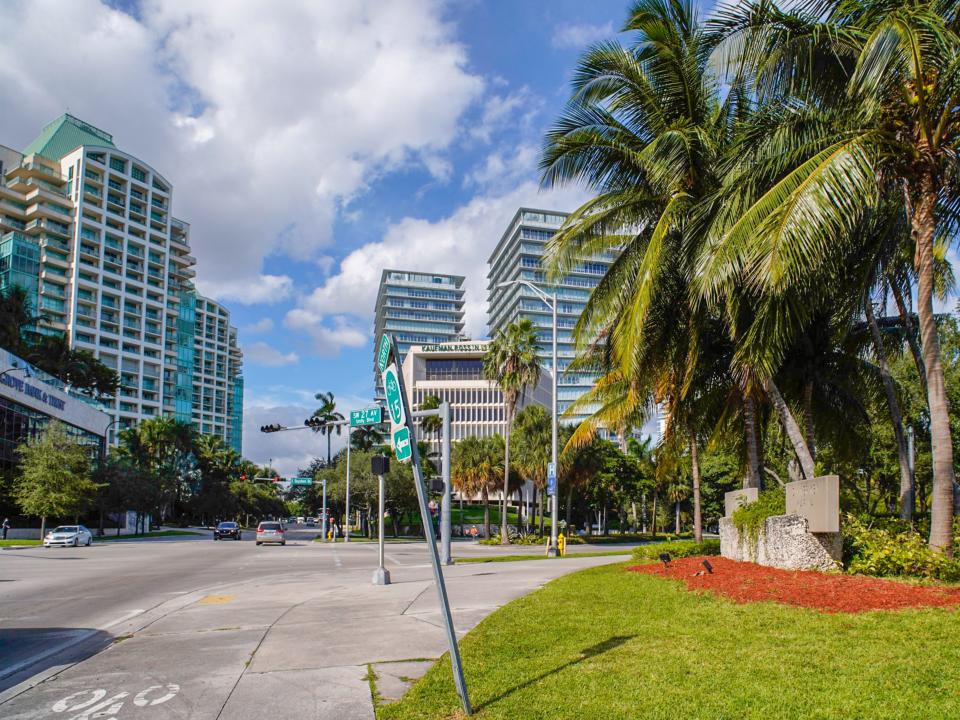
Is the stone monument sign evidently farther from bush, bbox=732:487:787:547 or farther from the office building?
the office building

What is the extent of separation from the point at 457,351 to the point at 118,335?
52316 millimetres

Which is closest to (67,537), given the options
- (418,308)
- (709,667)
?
(709,667)

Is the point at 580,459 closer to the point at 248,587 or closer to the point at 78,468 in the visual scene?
the point at 78,468

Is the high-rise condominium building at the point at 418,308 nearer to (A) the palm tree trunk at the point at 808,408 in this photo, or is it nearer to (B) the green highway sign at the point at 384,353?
(A) the palm tree trunk at the point at 808,408

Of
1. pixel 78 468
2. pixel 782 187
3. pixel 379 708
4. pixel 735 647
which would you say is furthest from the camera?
pixel 78 468

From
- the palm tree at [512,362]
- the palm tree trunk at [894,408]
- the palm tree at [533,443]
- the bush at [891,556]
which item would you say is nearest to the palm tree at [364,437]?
the palm tree at [533,443]

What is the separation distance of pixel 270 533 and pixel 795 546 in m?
38.0

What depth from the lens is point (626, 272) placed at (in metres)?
18.0

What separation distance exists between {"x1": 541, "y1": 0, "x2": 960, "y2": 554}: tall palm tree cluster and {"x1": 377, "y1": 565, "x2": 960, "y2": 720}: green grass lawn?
4.86 m

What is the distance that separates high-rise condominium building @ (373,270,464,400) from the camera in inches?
7431

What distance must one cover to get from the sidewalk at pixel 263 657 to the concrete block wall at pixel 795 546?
470cm

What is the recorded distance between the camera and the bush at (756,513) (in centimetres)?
1475

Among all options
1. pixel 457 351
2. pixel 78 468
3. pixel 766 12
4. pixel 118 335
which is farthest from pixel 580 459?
pixel 118 335

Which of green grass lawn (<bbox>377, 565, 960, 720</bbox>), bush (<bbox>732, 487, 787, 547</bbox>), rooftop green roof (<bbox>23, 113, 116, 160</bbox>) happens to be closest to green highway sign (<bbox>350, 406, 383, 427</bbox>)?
bush (<bbox>732, 487, 787, 547</bbox>)
